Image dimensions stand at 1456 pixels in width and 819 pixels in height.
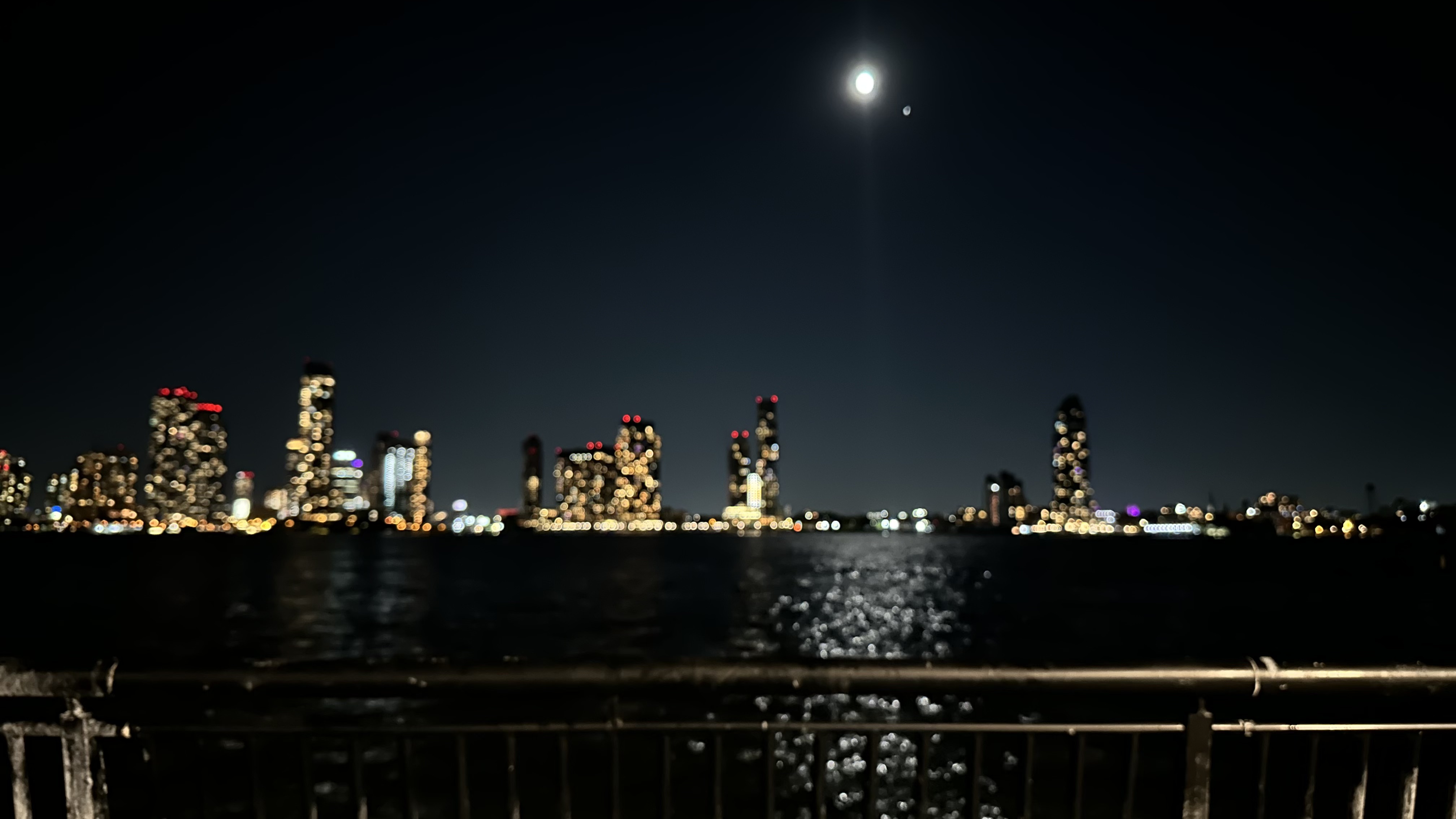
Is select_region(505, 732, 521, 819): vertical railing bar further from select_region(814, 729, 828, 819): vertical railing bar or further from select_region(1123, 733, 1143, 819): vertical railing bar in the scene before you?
select_region(1123, 733, 1143, 819): vertical railing bar

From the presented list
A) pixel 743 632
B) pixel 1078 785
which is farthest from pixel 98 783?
pixel 743 632

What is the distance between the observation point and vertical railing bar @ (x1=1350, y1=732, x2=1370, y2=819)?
372 centimetres

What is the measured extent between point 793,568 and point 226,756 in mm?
81402

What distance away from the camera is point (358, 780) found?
3.91 metres

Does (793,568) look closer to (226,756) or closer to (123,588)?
(123,588)

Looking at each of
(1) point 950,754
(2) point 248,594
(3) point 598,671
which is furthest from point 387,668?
(2) point 248,594

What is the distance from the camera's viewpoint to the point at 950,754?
17.8 meters

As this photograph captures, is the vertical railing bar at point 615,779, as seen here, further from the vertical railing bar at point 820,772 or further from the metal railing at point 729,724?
the vertical railing bar at point 820,772

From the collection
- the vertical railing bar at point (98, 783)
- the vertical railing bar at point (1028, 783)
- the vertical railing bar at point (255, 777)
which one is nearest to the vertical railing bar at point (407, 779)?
the vertical railing bar at point (255, 777)

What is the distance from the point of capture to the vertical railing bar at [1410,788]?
3766mm

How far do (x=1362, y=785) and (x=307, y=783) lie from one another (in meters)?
4.22

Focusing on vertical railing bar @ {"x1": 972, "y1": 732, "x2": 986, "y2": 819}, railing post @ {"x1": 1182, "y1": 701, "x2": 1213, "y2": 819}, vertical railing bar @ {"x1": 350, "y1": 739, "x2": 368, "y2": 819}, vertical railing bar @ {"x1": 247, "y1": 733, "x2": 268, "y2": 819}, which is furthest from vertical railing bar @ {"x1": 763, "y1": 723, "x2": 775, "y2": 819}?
vertical railing bar @ {"x1": 247, "y1": 733, "x2": 268, "y2": 819}

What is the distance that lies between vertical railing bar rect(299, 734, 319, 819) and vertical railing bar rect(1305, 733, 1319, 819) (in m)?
3.89

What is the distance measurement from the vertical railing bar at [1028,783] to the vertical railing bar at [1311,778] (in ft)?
3.36
